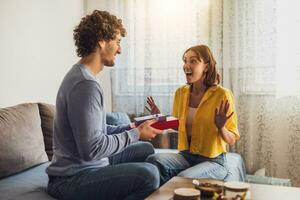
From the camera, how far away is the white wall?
2.54m

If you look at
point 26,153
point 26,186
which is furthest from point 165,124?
point 26,153

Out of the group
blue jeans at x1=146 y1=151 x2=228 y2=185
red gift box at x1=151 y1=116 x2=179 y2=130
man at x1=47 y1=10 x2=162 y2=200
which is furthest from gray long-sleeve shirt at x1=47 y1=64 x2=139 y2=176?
blue jeans at x1=146 y1=151 x2=228 y2=185

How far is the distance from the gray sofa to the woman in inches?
8.5

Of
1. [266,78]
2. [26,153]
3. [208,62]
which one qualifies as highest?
[208,62]

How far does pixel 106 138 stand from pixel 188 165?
0.72 meters

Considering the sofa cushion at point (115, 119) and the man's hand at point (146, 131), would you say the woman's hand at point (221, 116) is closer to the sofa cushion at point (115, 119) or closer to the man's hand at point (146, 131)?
the man's hand at point (146, 131)

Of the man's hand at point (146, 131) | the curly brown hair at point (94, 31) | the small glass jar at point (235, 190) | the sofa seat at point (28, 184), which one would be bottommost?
the sofa seat at point (28, 184)

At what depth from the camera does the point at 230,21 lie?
2979 millimetres

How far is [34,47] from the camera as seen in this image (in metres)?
2.82

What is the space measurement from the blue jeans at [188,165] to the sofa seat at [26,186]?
1.98 ft

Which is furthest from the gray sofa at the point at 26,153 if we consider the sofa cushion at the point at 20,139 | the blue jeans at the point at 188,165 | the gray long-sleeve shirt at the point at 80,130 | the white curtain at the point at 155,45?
the white curtain at the point at 155,45

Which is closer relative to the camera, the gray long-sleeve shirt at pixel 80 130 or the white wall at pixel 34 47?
the gray long-sleeve shirt at pixel 80 130

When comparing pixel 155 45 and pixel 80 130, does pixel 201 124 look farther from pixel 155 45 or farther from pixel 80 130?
pixel 155 45

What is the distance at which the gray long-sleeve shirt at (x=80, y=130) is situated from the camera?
1.51 m
